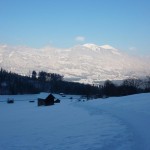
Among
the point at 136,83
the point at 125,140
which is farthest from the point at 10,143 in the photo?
the point at 136,83

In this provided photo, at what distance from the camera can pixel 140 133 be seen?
16.0 m

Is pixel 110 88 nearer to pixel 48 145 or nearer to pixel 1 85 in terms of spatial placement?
pixel 1 85

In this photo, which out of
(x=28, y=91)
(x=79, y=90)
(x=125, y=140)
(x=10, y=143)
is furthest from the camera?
(x=79, y=90)

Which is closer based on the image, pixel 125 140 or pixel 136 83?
pixel 125 140

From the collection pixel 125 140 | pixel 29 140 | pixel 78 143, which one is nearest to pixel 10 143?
pixel 29 140

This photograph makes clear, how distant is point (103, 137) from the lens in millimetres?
16156

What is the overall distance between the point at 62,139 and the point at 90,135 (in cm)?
166

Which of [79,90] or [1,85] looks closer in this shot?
[1,85]

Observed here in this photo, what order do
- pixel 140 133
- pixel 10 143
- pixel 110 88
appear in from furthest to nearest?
pixel 110 88
pixel 10 143
pixel 140 133

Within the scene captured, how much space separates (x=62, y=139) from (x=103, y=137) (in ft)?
7.72

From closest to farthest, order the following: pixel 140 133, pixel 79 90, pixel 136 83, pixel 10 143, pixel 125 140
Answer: pixel 125 140
pixel 140 133
pixel 10 143
pixel 136 83
pixel 79 90

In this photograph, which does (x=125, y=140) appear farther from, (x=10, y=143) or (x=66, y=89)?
(x=66, y=89)

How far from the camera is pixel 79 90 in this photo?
19062cm

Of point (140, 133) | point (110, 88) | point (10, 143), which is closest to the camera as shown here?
point (140, 133)
